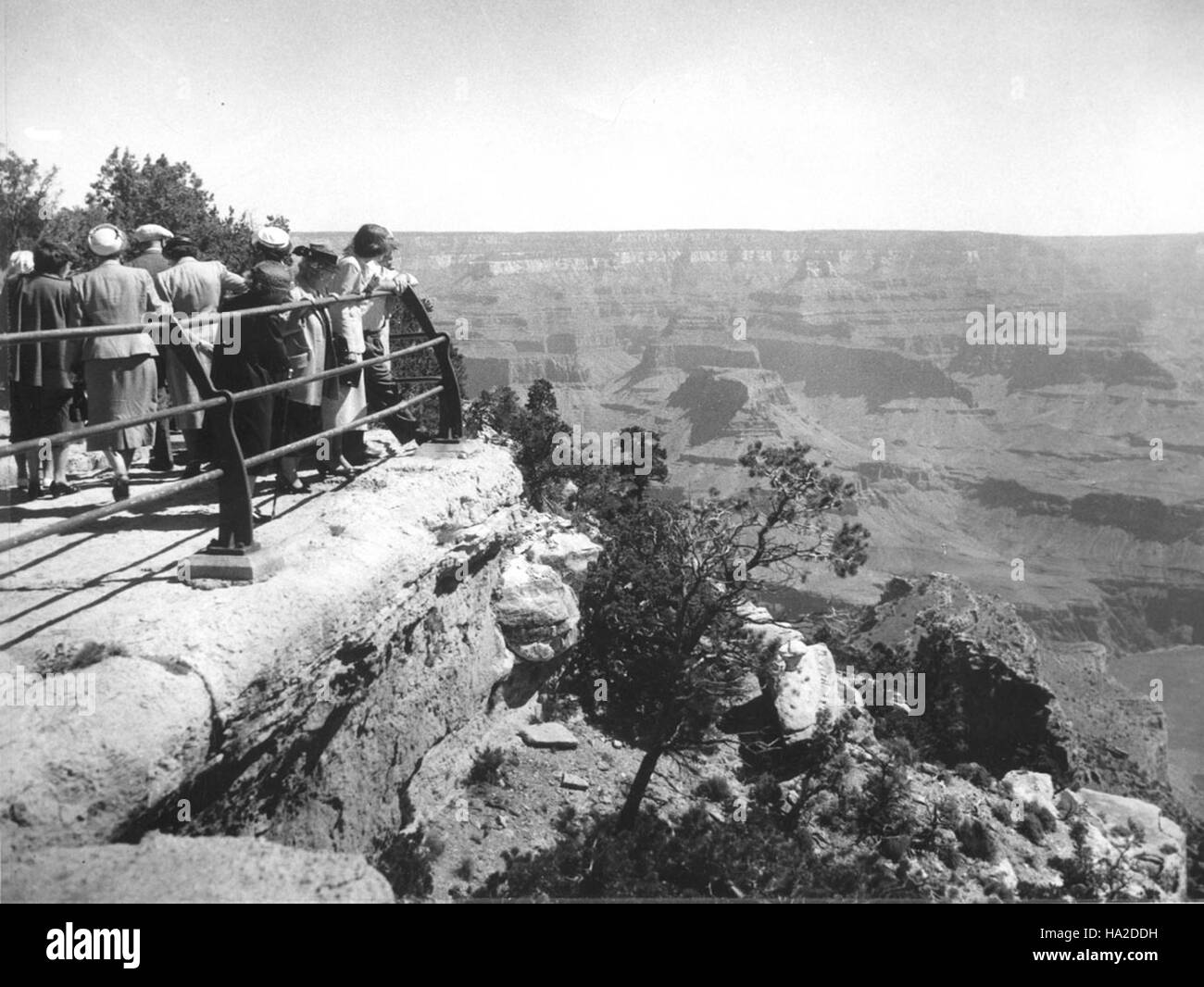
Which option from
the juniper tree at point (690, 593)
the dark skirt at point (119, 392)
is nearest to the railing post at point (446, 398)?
the dark skirt at point (119, 392)

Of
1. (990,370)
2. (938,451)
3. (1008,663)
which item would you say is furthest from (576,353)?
(1008,663)

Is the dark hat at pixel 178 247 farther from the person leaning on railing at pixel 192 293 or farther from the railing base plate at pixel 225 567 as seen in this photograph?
the railing base plate at pixel 225 567

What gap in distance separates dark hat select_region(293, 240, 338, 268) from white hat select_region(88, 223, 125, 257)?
40.9 inches

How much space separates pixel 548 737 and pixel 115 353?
4.29 metres

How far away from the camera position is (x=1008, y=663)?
65.3 feet

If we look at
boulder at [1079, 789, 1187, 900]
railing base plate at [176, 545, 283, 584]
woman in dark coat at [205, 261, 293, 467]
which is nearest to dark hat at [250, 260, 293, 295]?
woman in dark coat at [205, 261, 293, 467]

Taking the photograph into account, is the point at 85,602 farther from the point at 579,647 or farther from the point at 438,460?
the point at 579,647

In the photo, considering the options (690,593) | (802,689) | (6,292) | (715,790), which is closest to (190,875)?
(6,292)

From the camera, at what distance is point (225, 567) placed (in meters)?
3.48

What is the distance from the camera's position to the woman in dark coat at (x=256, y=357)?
14.7ft

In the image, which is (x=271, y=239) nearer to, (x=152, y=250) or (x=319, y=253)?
(x=319, y=253)

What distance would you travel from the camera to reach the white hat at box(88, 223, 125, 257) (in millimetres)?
5078

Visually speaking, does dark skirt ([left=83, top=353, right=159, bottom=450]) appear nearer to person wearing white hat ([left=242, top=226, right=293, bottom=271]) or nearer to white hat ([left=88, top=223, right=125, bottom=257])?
white hat ([left=88, top=223, right=125, bottom=257])

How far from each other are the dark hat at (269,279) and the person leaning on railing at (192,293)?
1.32 ft
